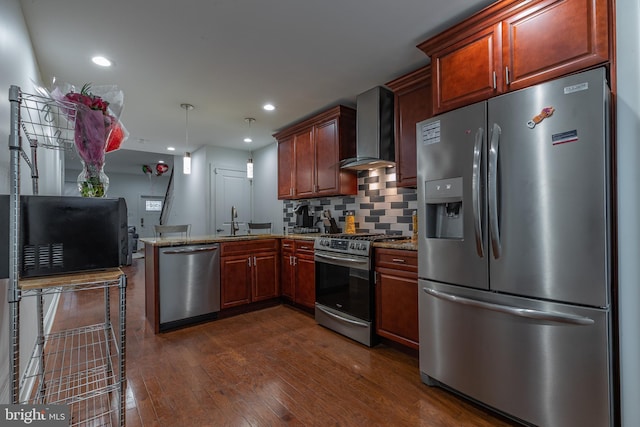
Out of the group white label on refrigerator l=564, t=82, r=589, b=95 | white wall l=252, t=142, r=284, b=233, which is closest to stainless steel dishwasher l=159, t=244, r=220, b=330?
white wall l=252, t=142, r=284, b=233

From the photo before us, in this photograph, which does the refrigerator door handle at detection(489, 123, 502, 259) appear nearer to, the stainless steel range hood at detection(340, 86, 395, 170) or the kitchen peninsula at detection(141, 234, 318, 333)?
the stainless steel range hood at detection(340, 86, 395, 170)

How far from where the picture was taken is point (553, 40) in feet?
5.26

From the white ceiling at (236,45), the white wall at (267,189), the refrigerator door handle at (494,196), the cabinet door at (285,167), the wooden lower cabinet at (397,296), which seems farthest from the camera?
the white wall at (267,189)

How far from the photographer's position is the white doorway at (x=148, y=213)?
1054 cm

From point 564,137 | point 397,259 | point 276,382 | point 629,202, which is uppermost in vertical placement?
point 564,137

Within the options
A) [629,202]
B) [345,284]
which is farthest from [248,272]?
[629,202]

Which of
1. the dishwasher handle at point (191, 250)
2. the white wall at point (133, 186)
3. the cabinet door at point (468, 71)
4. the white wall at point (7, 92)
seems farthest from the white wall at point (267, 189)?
the white wall at point (133, 186)

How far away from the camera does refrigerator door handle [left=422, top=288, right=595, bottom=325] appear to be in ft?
4.60

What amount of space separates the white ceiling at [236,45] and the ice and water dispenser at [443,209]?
3.78 ft

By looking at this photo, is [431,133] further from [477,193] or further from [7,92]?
[7,92]

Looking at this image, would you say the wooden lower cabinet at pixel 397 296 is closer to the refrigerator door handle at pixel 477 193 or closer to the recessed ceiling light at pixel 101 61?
the refrigerator door handle at pixel 477 193

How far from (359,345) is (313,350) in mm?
424

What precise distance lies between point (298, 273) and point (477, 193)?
2.40 meters

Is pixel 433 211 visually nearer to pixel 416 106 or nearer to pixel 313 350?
pixel 416 106
